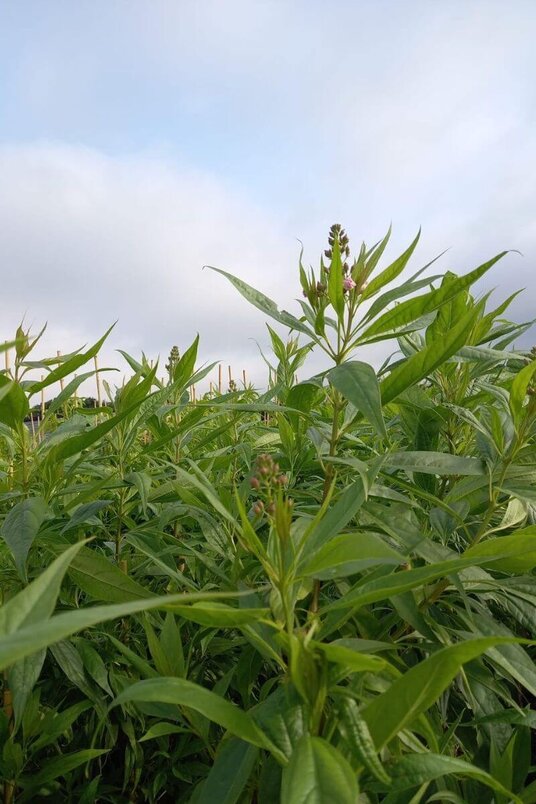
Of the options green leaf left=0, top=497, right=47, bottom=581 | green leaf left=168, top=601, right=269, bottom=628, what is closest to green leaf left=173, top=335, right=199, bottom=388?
green leaf left=0, top=497, right=47, bottom=581

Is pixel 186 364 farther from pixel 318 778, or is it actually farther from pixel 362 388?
pixel 318 778

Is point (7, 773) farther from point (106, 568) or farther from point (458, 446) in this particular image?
point (458, 446)

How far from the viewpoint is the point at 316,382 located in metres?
1.26

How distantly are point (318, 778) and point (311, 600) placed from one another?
0.52 meters

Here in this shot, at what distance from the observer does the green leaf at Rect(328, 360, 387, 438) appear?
0.89 m

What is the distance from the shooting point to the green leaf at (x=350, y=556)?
0.68 m

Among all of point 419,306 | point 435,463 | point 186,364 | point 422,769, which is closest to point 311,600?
point 435,463

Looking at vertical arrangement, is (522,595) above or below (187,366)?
below

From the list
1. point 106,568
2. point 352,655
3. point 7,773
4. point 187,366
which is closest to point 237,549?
point 106,568

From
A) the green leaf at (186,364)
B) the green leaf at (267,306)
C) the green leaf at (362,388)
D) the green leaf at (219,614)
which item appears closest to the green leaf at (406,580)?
the green leaf at (219,614)

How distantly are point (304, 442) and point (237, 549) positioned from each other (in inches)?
23.2

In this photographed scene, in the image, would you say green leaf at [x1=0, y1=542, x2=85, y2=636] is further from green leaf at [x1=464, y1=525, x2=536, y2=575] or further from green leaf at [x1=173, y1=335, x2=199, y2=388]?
green leaf at [x1=173, y1=335, x2=199, y2=388]

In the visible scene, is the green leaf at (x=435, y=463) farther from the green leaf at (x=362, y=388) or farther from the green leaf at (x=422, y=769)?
the green leaf at (x=422, y=769)

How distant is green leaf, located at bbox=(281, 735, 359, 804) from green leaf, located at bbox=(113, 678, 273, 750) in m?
0.06
